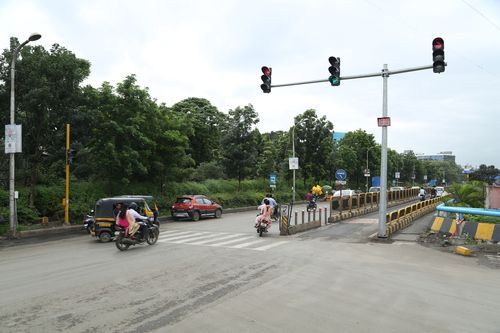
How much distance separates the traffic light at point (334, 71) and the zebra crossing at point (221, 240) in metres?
6.21

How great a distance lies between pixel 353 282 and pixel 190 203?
17.5 m

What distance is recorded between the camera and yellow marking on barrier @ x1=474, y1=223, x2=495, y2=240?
1459 centimetres

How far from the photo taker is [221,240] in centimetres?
1642

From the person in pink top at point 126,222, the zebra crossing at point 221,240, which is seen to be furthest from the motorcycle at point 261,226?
the person in pink top at point 126,222

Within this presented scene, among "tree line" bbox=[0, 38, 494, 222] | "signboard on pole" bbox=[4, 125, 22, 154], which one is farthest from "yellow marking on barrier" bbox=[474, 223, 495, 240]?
"signboard on pole" bbox=[4, 125, 22, 154]

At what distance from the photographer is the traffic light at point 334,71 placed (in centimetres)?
1508

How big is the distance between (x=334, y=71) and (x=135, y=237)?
8.99m

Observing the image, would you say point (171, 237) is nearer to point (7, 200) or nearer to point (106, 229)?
point (106, 229)

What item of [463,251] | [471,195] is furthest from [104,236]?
[471,195]

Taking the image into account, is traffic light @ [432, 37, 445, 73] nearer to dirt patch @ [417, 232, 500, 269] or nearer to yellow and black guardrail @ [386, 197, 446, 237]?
dirt patch @ [417, 232, 500, 269]

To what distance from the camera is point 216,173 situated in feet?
133

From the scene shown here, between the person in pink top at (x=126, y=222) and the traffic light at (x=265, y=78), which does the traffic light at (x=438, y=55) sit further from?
the person in pink top at (x=126, y=222)

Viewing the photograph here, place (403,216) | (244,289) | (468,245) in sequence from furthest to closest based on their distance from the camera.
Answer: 1. (403,216)
2. (468,245)
3. (244,289)

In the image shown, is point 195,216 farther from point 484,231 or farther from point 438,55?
point 438,55
